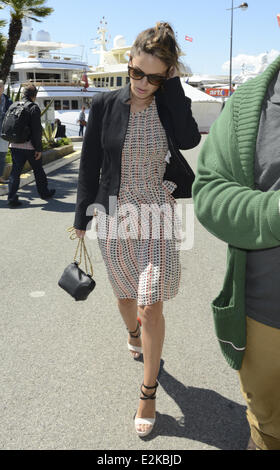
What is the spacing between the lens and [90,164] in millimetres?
2639

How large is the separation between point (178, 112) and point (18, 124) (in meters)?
5.16

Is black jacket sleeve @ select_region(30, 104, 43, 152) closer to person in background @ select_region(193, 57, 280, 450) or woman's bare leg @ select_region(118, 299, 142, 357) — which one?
woman's bare leg @ select_region(118, 299, 142, 357)

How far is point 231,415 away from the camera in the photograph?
2520 mm

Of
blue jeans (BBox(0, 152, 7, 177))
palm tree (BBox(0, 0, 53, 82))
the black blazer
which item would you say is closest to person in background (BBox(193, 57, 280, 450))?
the black blazer

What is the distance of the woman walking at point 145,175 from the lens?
238 centimetres

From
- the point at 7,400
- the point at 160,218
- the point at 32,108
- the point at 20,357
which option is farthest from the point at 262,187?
the point at 32,108

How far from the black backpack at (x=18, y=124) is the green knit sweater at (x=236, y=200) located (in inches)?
239

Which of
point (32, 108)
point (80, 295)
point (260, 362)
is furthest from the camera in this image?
point (32, 108)

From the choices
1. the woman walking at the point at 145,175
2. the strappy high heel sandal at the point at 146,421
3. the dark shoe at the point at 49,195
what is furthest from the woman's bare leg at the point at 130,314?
the dark shoe at the point at 49,195

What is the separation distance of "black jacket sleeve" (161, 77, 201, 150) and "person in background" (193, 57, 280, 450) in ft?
3.18

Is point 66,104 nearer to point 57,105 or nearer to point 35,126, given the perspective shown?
point 57,105

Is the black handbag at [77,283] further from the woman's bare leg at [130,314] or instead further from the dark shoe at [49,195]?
the dark shoe at [49,195]

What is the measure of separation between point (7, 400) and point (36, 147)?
5.48m
